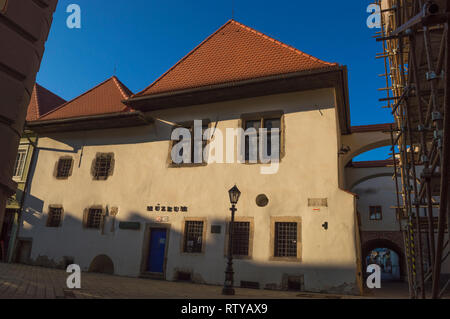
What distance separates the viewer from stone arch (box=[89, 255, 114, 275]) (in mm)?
15230

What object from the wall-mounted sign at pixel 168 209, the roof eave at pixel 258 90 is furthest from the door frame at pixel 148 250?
the roof eave at pixel 258 90

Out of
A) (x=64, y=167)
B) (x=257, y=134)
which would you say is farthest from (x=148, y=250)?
(x=64, y=167)

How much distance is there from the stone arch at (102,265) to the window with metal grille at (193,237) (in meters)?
3.87

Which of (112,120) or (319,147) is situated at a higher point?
(112,120)

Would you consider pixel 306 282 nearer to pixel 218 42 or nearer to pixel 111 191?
pixel 111 191

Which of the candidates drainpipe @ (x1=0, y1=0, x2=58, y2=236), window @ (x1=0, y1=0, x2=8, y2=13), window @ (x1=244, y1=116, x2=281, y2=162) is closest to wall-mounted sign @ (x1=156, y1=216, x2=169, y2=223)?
window @ (x1=244, y1=116, x2=281, y2=162)

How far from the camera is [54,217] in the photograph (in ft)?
55.8

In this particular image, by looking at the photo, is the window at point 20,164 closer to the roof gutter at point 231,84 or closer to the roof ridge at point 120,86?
the roof ridge at point 120,86

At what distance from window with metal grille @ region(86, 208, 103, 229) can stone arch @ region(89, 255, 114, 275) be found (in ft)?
4.71

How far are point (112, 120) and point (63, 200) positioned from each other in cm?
471

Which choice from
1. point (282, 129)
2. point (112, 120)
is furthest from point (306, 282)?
point (112, 120)

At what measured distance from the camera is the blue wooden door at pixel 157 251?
560 inches
